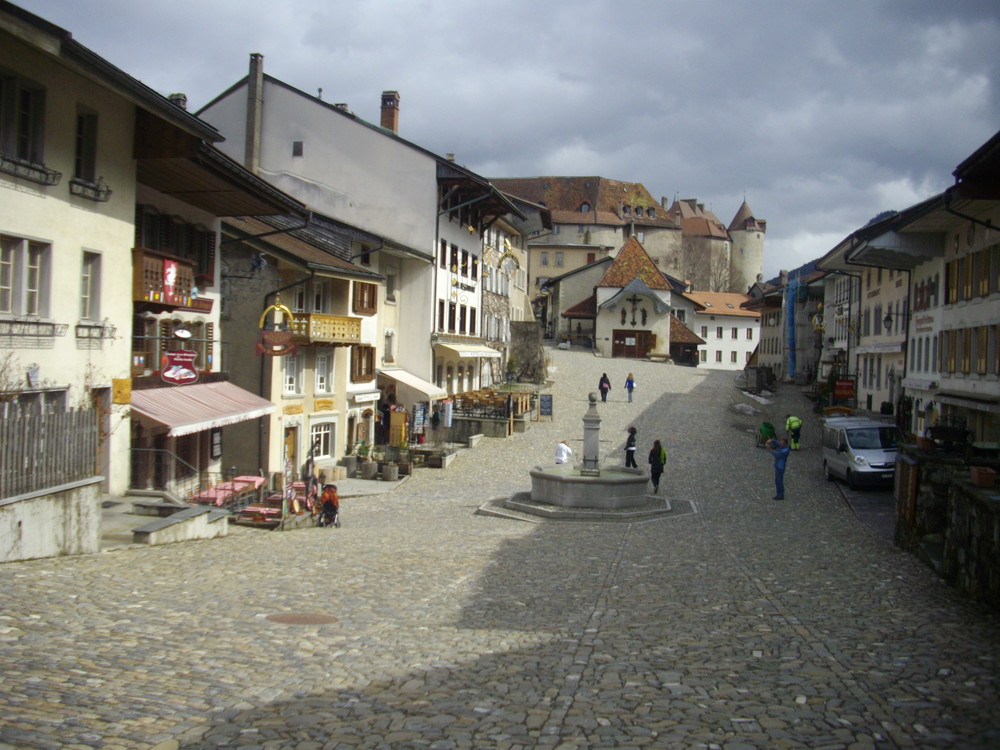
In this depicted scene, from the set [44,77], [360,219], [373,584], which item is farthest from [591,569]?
[360,219]

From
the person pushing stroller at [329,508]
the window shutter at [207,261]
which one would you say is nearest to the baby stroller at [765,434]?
the person pushing stroller at [329,508]

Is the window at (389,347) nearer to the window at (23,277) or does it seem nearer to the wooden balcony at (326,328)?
Result: the wooden balcony at (326,328)

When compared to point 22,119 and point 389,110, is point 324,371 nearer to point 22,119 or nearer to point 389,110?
point 22,119

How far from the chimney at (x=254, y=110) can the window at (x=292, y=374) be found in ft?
52.0

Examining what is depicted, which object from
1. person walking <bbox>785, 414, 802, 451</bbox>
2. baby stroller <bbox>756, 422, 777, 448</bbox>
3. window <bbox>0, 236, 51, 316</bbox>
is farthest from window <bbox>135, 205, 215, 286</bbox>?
baby stroller <bbox>756, 422, 777, 448</bbox>

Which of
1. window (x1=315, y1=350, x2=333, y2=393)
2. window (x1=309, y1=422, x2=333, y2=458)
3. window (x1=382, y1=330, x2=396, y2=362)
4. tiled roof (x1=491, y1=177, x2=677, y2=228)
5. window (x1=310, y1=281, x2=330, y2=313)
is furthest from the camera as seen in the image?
tiled roof (x1=491, y1=177, x2=677, y2=228)

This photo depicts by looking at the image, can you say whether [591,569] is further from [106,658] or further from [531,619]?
[106,658]

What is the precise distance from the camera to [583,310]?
87.7m

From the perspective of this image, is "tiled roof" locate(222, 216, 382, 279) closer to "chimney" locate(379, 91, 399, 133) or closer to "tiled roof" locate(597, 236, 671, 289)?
"chimney" locate(379, 91, 399, 133)

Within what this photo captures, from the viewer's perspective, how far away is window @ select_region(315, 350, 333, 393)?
32844 millimetres

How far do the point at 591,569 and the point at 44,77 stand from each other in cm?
1261

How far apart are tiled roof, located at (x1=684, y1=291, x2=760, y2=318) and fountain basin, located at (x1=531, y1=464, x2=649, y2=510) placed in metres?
74.0

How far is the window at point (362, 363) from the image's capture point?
116ft

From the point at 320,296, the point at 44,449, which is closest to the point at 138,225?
the point at 44,449
